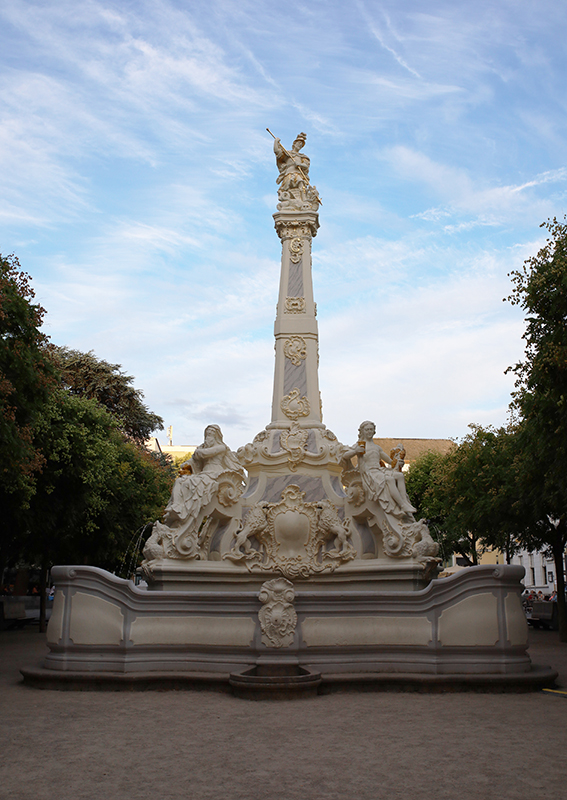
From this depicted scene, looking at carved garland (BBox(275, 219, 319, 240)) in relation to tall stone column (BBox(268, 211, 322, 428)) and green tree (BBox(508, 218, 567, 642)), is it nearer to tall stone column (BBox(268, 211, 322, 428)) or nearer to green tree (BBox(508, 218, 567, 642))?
tall stone column (BBox(268, 211, 322, 428))

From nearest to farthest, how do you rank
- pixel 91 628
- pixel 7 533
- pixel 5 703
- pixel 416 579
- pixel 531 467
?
pixel 5 703, pixel 91 628, pixel 416 579, pixel 531 467, pixel 7 533

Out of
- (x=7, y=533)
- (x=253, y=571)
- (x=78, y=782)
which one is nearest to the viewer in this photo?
(x=78, y=782)

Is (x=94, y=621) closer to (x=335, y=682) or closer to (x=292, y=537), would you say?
(x=335, y=682)

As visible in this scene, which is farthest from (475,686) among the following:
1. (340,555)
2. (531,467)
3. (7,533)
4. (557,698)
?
(7,533)

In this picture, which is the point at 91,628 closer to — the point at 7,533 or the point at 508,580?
the point at 508,580

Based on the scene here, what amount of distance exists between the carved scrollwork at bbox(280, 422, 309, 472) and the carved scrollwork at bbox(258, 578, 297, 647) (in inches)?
148

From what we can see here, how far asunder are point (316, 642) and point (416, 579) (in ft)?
7.61

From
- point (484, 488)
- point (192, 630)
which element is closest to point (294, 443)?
point (192, 630)

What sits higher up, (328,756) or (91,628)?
(91,628)

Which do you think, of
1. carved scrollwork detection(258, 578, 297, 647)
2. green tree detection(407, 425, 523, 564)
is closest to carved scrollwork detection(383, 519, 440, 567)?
carved scrollwork detection(258, 578, 297, 647)

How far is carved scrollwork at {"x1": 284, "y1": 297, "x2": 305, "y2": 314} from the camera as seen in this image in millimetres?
16047

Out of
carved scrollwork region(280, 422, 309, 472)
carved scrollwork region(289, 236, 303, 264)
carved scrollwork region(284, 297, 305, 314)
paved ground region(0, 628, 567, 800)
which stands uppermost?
carved scrollwork region(289, 236, 303, 264)

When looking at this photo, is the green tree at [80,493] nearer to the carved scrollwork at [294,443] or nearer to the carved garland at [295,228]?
the carved scrollwork at [294,443]

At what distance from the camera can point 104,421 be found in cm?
2688
